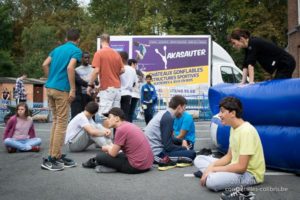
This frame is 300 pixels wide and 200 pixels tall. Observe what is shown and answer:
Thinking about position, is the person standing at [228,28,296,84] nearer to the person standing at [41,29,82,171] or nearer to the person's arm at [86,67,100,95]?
the person standing at [41,29,82,171]

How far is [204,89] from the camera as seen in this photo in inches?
711

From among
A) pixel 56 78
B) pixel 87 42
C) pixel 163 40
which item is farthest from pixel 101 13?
pixel 56 78

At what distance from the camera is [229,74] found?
18.2 metres

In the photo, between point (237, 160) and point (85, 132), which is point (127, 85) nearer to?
point (85, 132)

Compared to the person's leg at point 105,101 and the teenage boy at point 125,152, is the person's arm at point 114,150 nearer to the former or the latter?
the teenage boy at point 125,152

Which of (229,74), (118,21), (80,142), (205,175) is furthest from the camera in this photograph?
(118,21)

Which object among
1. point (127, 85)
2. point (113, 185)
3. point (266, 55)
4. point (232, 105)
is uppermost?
point (266, 55)

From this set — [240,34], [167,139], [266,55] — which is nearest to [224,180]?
[167,139]

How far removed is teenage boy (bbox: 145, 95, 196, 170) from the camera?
644 centimetres

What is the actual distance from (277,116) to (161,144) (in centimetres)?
165

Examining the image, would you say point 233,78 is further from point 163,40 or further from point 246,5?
point 246,5

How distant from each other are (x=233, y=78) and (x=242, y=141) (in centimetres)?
1344

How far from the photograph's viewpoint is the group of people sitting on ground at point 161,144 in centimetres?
496

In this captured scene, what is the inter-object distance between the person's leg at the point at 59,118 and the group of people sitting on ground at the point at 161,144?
30 cm
